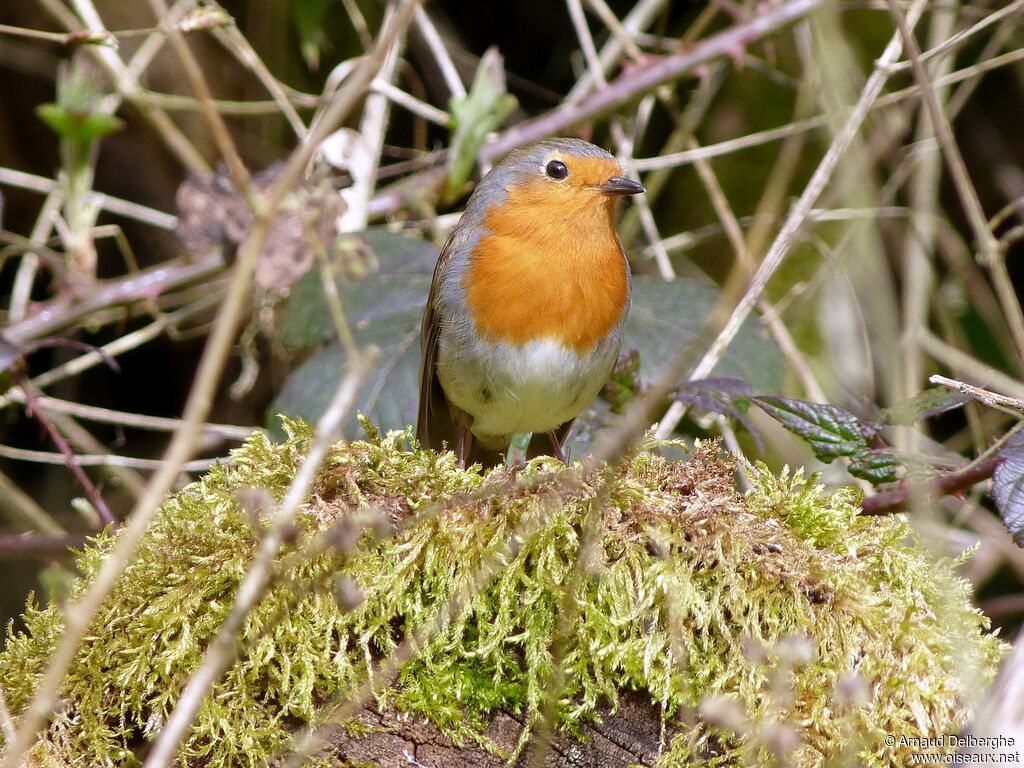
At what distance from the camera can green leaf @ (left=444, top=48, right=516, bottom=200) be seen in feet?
13.2

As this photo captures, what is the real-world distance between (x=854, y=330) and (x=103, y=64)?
3.45m

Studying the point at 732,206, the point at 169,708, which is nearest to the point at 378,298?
the point at 169,708

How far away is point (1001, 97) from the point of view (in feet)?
17.8

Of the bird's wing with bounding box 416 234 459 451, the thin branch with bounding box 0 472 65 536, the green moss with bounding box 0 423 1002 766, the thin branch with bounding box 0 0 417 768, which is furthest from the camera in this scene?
the thin branch with bounding box 0 472 65 536

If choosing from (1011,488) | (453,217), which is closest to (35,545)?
(453,217)

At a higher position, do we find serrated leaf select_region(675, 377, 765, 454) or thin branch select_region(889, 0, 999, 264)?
thin branch select_region(889, 0, 999, 264)

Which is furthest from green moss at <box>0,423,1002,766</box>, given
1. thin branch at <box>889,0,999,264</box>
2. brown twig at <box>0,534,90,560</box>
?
thin branch at <box>889,0,999,264</box>

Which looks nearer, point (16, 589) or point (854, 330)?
point (854, 330)

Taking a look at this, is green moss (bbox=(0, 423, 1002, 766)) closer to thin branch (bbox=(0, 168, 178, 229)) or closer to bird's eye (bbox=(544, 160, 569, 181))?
bird's eye (bbox=(544, 160, 569, 181))

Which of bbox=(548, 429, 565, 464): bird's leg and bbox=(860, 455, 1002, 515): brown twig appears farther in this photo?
bbox=(548, 429, 565, 464): bird's leg

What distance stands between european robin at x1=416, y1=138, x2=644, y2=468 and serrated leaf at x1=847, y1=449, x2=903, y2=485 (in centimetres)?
92

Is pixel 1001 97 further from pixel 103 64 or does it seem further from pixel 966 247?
pixel 103 64

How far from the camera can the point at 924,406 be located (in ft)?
8.56

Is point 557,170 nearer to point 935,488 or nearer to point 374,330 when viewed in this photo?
point 374,330
